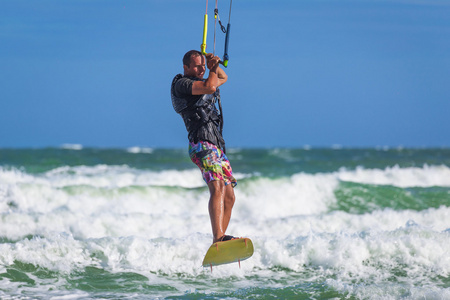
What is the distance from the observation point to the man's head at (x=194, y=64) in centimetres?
558

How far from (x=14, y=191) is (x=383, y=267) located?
899 cm

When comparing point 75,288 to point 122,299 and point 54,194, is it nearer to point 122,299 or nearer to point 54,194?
point 122,299

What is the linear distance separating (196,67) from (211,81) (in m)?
0.35

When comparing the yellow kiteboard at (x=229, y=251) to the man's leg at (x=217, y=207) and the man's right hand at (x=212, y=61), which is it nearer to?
the man's leg at (x=217, y=207)

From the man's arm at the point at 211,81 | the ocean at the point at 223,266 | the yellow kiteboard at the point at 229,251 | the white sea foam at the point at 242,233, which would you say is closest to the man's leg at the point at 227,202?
the yellow kiteboard at the point at 229,251

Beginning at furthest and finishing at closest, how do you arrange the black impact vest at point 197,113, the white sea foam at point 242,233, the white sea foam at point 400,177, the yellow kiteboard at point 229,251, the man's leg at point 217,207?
1. the white sea foam at point 400,177
2. the white sea foam at point 242,233
3. the black impact vest at point 197,113
4. the man's leg at point 217,207
5. the yellow kiteboard at point 229,251

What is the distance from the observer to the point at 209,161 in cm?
552

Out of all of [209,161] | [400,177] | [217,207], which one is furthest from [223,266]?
[400,177]

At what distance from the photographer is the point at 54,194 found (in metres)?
13.5

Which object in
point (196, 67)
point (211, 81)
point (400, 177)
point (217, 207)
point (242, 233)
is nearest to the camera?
point (211, 81)

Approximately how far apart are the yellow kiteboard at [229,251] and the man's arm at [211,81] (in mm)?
1397

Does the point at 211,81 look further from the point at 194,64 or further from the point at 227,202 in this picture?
the point at 227,202

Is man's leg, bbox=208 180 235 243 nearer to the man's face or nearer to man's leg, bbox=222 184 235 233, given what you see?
man's leg, bbox=222 184 235 233

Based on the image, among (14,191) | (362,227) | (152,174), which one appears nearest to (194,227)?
(362,227)
